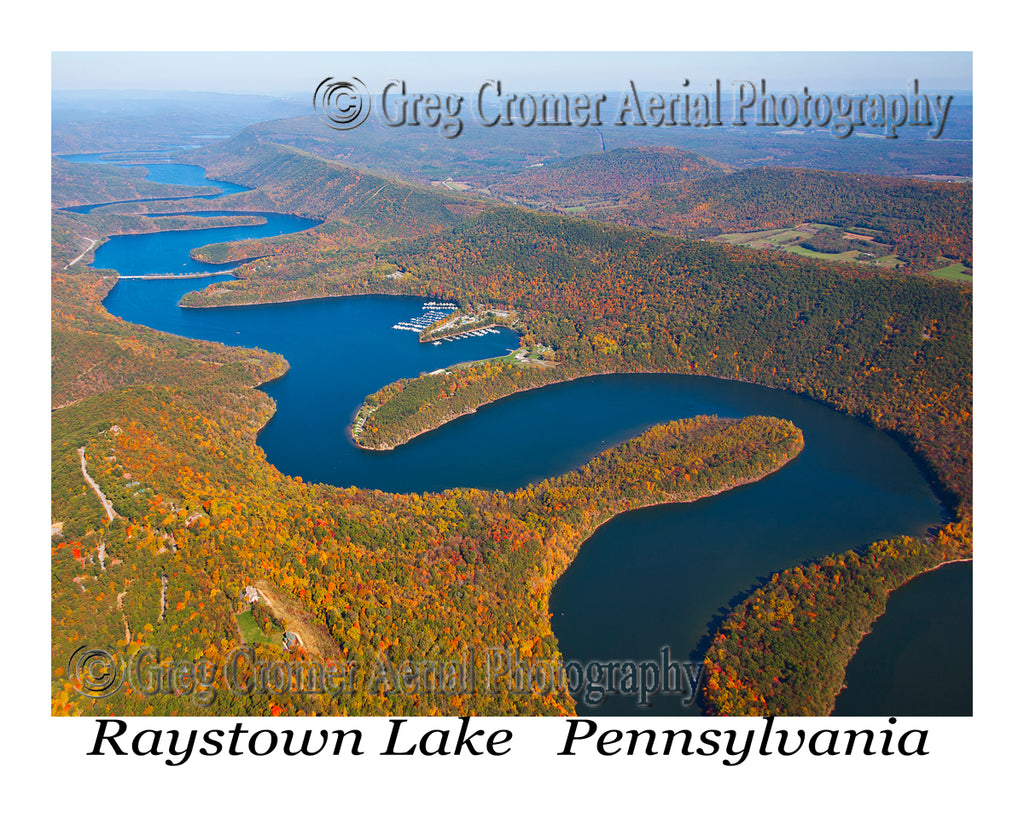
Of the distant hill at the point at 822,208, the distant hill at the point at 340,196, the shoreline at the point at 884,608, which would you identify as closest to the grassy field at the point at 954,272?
the distant hill at the point at 822,208

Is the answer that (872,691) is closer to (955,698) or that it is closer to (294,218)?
(955,698)

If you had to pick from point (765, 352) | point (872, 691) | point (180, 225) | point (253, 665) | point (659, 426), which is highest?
point (180, 225)

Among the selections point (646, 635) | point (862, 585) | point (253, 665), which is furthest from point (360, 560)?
point (862, 585)

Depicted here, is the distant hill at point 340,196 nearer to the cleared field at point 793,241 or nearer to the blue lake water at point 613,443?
the cleared field at point 793,241

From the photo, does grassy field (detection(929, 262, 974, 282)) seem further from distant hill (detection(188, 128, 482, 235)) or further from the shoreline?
distant hill (detection(188, 128, 482, 235))

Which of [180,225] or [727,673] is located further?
[180,225]

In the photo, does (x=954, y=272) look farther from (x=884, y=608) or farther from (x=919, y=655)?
(x=919, y=655)
